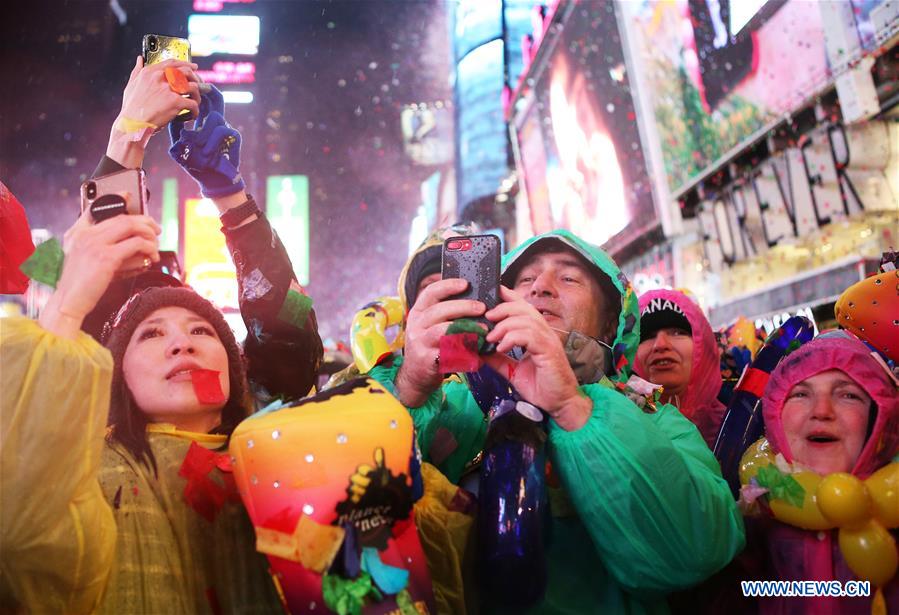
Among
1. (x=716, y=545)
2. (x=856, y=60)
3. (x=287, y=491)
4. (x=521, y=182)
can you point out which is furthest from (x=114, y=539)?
(x=521, y=182)

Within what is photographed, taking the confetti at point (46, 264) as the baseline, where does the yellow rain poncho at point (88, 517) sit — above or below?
below

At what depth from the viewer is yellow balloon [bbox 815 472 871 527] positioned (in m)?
1.59

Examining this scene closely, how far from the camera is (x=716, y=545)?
1383 millimetres

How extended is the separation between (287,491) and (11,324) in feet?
1.45

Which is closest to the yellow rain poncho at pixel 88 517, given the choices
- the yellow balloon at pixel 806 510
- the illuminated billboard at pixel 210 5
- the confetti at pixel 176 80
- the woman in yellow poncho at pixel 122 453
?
the woman in yellow poncho at pixel 122 453

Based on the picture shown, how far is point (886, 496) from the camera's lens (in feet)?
5.32

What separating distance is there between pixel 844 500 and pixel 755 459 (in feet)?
0.97

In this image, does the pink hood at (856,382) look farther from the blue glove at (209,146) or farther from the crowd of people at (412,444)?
the blue glove at (209,146)

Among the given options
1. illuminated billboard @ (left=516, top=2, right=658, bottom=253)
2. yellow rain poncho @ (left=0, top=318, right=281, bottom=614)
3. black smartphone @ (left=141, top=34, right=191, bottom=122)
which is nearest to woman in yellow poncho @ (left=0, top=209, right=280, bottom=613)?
yellow rain poncho @ (left=0, top=318, right=281, bottom=614)

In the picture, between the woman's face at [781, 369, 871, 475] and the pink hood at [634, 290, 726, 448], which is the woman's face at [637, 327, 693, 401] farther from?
the woman's face at [781, 369, 871, 475]

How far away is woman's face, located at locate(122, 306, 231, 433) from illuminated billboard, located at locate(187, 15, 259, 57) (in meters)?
0.61

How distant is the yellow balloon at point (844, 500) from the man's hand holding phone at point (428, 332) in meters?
0.92

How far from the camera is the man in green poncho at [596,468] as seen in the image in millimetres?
1322

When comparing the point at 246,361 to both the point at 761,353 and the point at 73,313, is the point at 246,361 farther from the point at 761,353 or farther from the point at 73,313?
the point at 761,353
